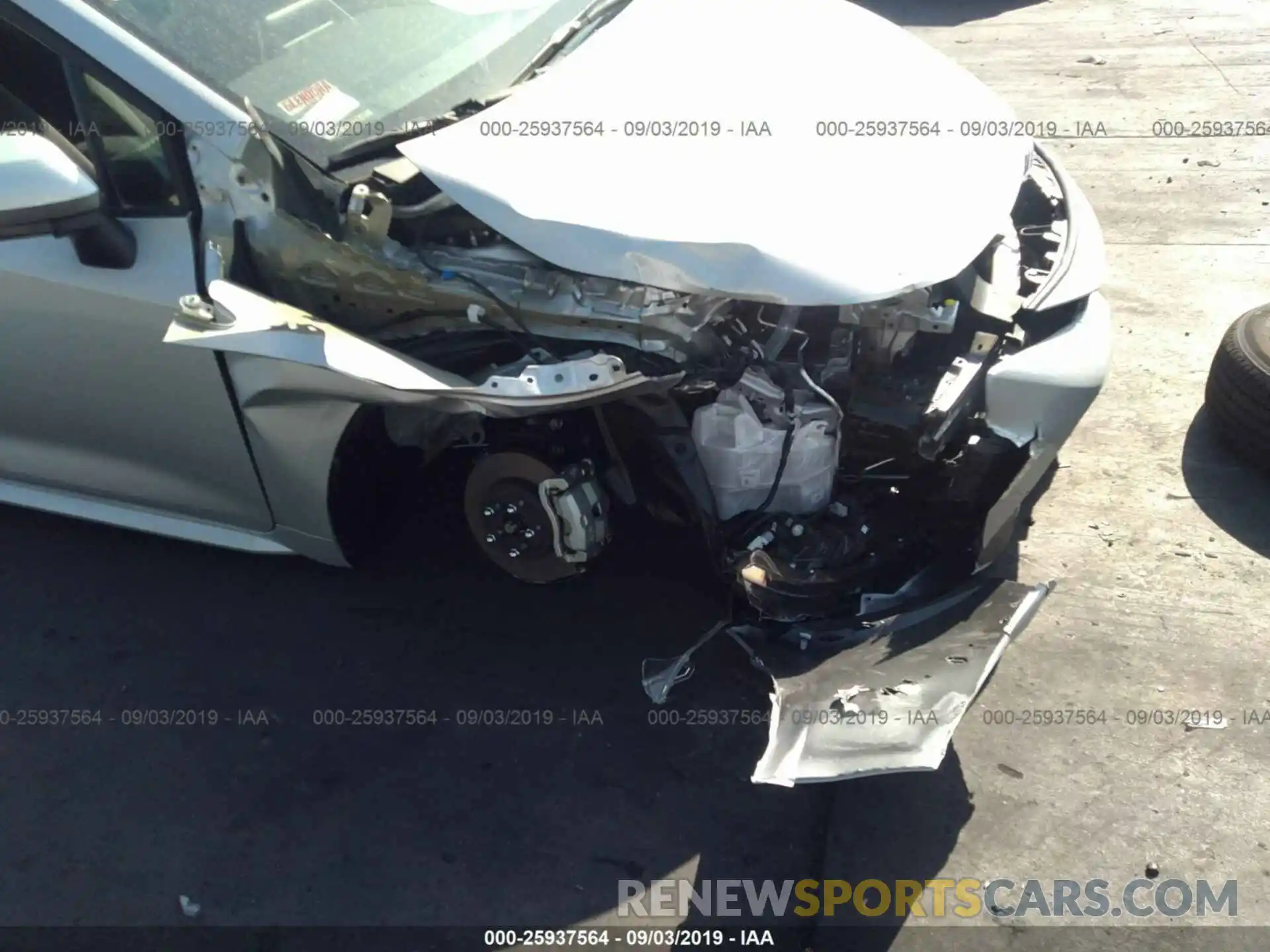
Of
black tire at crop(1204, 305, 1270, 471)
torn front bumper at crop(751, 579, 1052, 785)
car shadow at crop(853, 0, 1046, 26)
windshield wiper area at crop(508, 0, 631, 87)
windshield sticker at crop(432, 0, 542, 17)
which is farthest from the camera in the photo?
car shadow at crop(853, 0, 1046, 26)

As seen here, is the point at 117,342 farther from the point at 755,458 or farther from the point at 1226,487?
the point at 1226,487

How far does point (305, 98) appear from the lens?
111 inches

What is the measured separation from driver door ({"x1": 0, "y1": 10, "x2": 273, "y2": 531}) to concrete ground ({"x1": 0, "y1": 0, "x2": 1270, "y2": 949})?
18.2 inches

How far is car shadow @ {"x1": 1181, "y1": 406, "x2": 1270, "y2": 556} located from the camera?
338 cm

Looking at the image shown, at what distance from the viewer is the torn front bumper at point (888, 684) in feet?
7.45

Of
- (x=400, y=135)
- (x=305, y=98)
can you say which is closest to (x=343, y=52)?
(x=305, y=98)

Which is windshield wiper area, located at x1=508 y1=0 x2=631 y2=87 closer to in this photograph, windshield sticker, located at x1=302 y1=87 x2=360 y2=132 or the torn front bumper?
windshield sticker, located at x1=302 y1=87 x2=360 y2=132

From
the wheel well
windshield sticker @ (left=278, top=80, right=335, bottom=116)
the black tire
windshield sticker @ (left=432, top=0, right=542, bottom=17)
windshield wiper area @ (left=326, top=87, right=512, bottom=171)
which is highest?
windshield sticker @ (left=432, top=0, right=542, bottom=17)

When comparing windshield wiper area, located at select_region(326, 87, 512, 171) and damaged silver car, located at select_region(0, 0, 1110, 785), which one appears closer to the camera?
damaged silver car, located at select_region(0, 0, 1110, 785)

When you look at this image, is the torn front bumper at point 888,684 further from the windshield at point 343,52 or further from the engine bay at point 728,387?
the windshield at point 343,52

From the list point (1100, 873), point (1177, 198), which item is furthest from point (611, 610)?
point (1177, 198)

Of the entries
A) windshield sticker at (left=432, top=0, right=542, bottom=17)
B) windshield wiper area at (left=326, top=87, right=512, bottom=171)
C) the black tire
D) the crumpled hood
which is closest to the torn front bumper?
the crumpled hood

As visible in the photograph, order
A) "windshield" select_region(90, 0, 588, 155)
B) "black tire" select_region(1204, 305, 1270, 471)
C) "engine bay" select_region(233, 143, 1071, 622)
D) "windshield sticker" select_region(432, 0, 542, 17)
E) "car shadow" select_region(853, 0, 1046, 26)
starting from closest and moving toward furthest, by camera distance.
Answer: "engine bay" select_region(233, 143, 1071, 622), "windshield" select_region(90, 0, 588, 155), "windshield sticker" select_region(432, 0, 542, 17), "black tire" select_region(1204, 305, 1270, 471), "car shadow" select_region(853, 0, 1046, 26)

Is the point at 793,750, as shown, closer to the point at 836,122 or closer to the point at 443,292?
the point at 443,292
